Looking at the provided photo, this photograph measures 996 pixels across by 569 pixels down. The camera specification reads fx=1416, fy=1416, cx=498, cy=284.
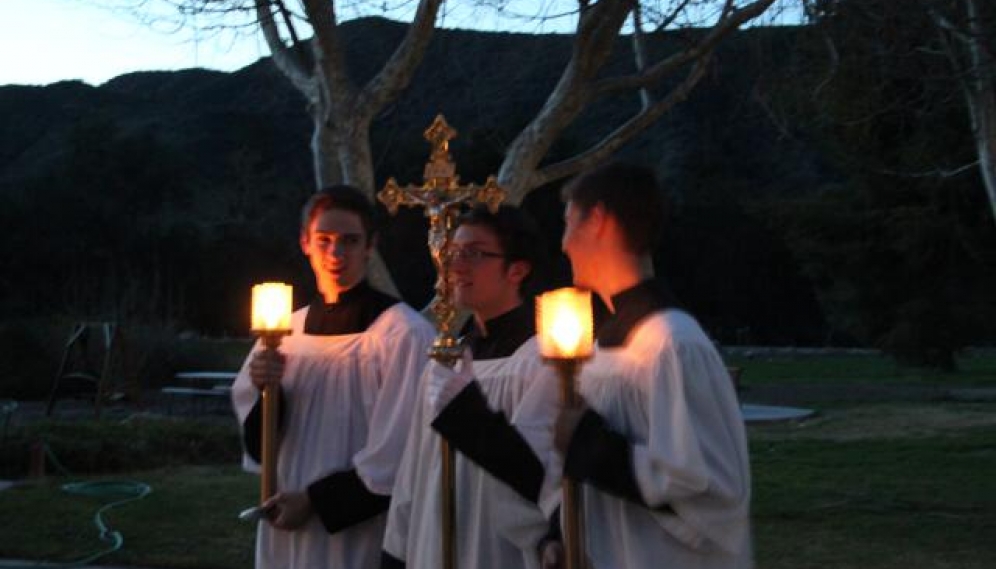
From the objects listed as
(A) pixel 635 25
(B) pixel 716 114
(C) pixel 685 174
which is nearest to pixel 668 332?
(A) pixel 635 25

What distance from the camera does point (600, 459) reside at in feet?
10.5

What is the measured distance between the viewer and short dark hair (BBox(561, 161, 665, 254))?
3.44 meters

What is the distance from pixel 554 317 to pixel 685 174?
5214 cm

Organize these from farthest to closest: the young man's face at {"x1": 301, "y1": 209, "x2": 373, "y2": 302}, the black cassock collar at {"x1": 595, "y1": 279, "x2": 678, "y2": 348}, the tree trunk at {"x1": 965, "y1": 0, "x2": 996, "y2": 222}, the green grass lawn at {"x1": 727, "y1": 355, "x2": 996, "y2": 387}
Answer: the green grass lawn at {"x1": 727, "y1": 355, "x2": 996, "y2": 387}, the tree trunk at {"x1": 965, "y1": 0, "x2": 996, "y2": 222}, the young man's face at {"x1": 301, "y1": 209, "x2": 373, "y2": 302}, the black cassock collar at {"x1": 595, "y1": 279, "x2": 678, "y2": 348}

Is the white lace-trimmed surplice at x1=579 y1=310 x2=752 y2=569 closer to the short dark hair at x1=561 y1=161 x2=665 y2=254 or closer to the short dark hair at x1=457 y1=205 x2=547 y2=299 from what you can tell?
the short dark hair at x1=561 y1=161 x2=665 y2=254

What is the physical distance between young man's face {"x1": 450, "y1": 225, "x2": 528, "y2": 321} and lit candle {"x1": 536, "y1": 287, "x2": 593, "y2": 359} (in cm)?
103

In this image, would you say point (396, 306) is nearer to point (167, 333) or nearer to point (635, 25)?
point (635, 25)

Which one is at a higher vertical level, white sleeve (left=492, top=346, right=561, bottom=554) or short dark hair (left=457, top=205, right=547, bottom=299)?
short dark hair (left=457, top=205, right=547, bottom=299)

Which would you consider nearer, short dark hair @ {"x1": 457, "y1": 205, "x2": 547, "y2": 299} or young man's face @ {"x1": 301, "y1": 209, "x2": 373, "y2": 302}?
short dark hair @ {"x1": 457, "y1": 205, "x2": 547, "y2": 299}

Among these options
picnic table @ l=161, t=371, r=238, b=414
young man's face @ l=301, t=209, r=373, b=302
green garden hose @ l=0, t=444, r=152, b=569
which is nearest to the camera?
young man's face @ l=301, t=209, r=373, b=302

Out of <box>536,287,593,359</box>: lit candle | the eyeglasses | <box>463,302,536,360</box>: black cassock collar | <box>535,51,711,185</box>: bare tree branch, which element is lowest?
<box>463,302,536,360</box>: black cassock collar

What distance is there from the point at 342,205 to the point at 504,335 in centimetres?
81

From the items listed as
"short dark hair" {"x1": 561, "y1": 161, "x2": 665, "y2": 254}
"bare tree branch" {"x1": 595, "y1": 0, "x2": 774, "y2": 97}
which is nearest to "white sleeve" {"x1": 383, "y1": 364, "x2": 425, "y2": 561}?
"short dark hair" {"x1": 561, "y1": 161, "x2": 665, "y2": 254}

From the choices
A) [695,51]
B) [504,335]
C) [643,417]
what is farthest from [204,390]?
[643,417]
